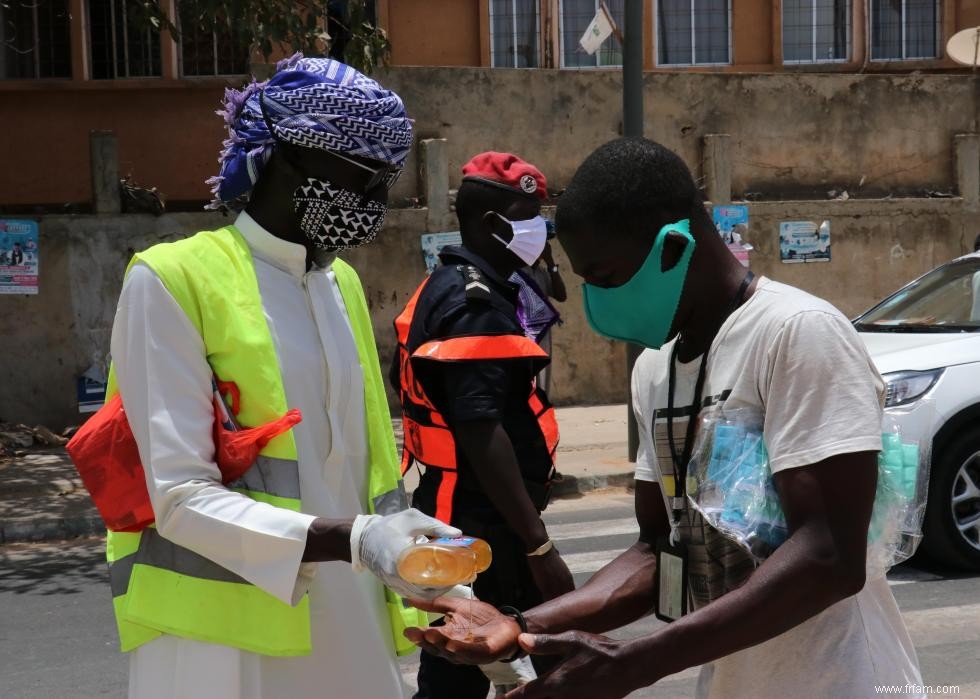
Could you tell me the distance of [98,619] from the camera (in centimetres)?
668

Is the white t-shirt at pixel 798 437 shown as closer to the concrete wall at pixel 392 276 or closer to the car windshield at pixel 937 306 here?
the car windshield at pixel 937 306

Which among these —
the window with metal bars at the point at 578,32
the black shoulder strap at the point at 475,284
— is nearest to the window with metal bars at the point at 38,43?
the window with metal bars at the point at 578,32

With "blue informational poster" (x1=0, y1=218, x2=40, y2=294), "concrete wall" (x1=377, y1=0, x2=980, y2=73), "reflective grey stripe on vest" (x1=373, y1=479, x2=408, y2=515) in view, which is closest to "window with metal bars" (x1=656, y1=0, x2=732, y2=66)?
"concrete wall" (x1=377, y1=0, x2=980, y2=73)

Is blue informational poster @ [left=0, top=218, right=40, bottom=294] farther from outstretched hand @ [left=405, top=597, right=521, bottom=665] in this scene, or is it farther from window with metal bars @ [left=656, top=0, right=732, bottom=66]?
outstretched hand @ [left=405, top=597, right=521, bottom=665]

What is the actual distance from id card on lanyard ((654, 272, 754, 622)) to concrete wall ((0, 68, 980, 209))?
11167 millimetres

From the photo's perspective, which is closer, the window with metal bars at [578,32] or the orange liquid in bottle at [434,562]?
the orange liquid in bottle at [434,562]

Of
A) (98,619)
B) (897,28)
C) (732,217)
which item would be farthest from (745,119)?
(98,619)

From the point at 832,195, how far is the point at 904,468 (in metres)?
13.1

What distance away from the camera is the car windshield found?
7.77 meters

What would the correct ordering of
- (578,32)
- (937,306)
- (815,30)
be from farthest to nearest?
(815,30) < (578,32) < (937,306)

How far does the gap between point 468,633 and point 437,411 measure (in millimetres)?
1529

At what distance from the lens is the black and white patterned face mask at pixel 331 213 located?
8.89 feet

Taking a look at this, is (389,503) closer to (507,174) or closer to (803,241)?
(507,174)

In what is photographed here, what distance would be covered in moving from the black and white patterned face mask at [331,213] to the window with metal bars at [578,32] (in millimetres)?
15544
